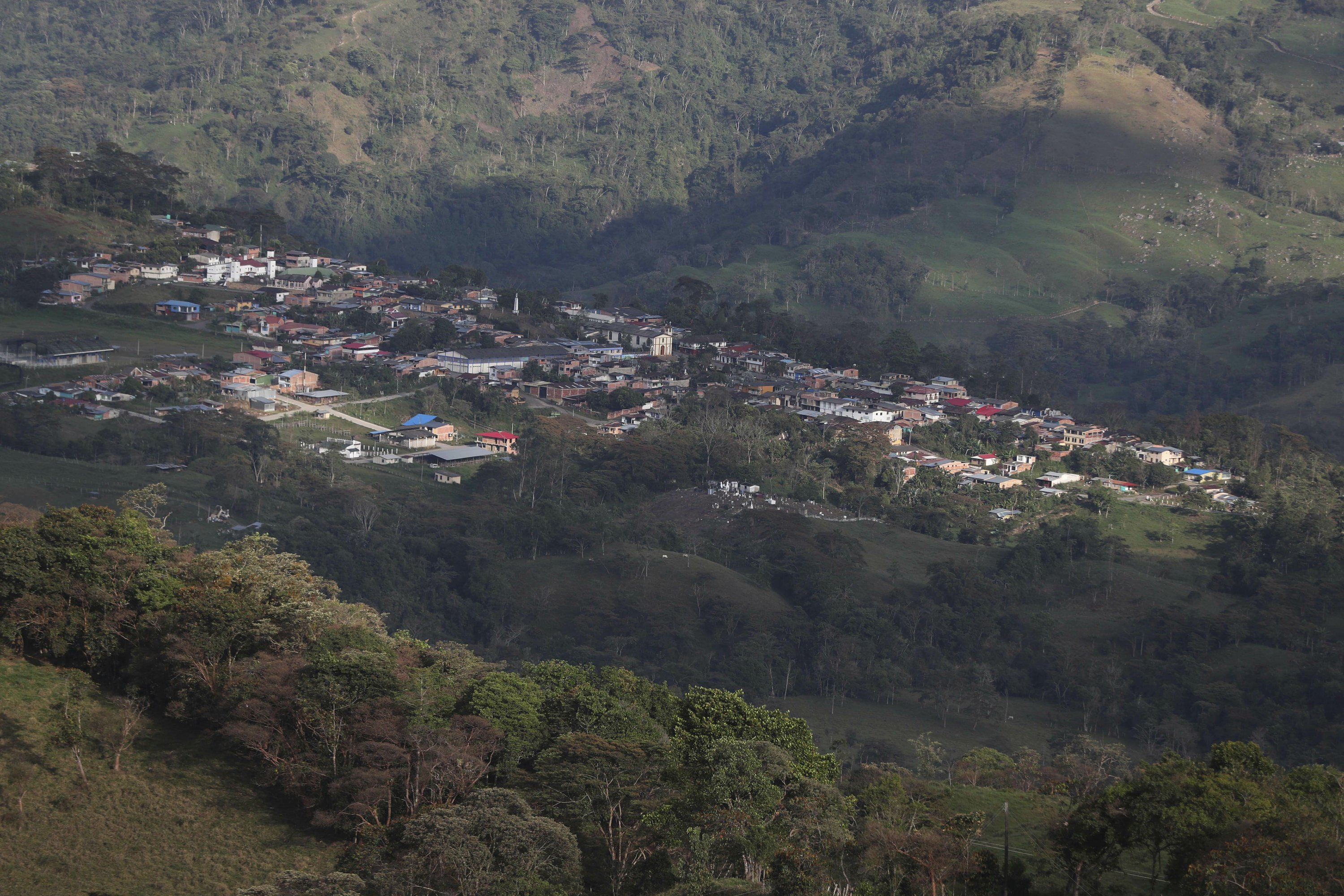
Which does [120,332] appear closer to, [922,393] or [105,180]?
[105,180]

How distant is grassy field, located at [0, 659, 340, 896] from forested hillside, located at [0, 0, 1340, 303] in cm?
6293

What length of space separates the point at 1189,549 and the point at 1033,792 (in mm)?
25913

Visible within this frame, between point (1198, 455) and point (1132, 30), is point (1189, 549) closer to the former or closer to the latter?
point (1198, 455)

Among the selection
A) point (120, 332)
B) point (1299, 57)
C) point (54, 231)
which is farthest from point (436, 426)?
point (1299, 57)

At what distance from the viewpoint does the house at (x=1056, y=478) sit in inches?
1980

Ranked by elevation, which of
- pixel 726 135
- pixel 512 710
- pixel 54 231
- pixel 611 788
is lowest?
pixel 726 135

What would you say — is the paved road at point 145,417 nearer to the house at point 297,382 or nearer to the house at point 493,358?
the house at point 297,382

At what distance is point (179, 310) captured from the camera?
187 feet

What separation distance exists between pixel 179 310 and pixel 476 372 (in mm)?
12973

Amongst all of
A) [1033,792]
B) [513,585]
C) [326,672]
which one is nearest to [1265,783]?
[1033,792]

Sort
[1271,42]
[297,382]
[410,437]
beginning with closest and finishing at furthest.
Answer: [410,437], [297,382], [1271,42]

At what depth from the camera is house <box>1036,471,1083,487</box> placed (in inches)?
1980

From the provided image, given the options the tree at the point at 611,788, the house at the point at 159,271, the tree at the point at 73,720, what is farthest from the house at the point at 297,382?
the tree at the point at 611,788

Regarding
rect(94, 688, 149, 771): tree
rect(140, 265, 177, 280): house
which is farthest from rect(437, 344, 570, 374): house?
rect(94, 688, 149, 771): tree
